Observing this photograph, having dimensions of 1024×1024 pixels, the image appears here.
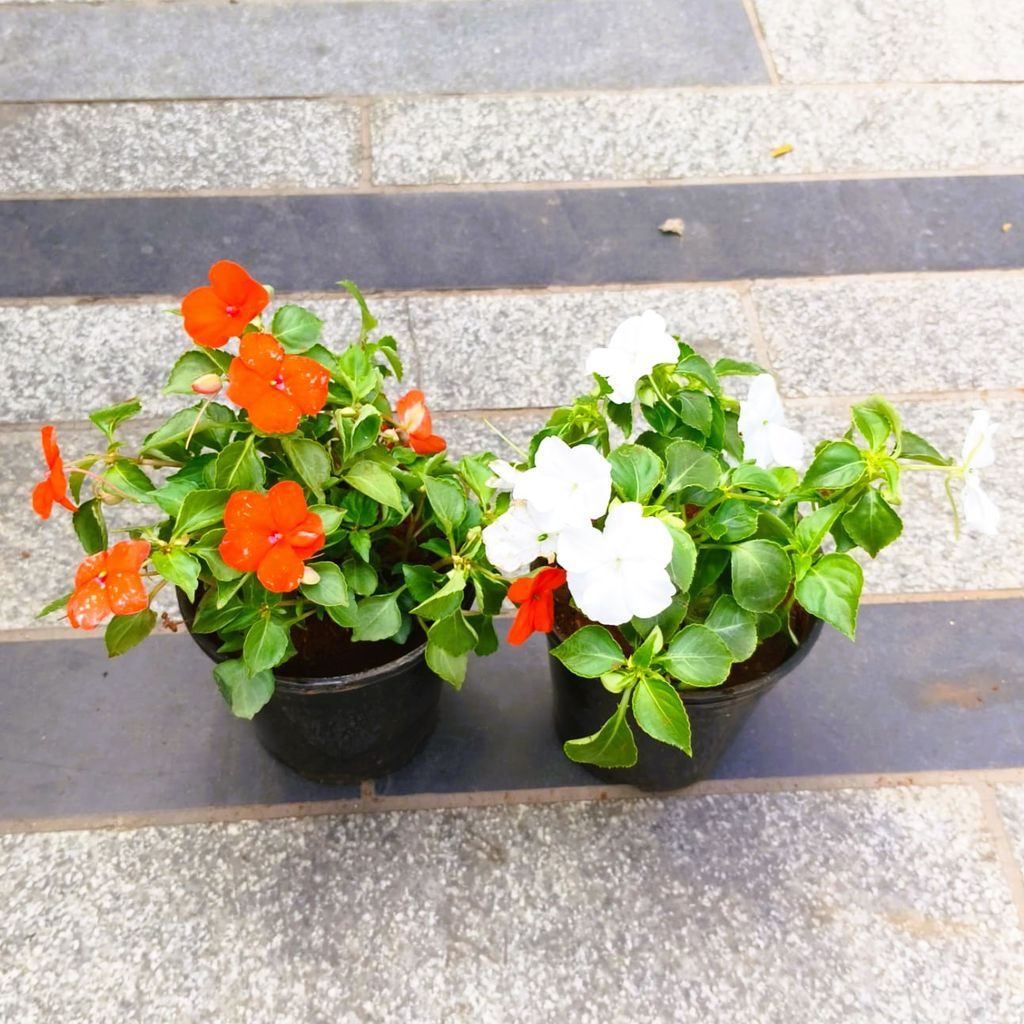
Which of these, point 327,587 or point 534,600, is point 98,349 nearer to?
point 327,587

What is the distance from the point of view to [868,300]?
5.95 feet

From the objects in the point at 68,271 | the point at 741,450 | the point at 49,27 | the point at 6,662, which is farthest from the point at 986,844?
the point at 49,27

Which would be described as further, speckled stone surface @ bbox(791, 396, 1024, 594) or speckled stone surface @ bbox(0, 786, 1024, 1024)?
speckled stone surface @ bbox(791, 396, 1024, 594)

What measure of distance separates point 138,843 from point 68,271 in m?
1.03

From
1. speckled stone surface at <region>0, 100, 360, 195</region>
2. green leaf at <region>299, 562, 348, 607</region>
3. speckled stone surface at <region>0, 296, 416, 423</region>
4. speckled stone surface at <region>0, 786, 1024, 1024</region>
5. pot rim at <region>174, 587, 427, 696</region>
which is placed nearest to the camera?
green leaf at <region>299, 562, 348, 607</region>

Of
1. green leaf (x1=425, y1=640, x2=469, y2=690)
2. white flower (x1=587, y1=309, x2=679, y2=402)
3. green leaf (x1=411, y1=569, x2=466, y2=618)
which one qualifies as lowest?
green leaf (x1=425, y1=640, x2=469, y2=690)

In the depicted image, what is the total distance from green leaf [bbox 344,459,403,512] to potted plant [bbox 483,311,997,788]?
0.31 ft

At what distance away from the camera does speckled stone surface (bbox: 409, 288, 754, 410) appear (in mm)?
1669

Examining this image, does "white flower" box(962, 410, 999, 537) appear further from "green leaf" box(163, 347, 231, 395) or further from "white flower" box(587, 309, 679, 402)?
"green leaf" box(163, 347, 231, 395)

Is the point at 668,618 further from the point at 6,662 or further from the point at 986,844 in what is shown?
the point at 6,662

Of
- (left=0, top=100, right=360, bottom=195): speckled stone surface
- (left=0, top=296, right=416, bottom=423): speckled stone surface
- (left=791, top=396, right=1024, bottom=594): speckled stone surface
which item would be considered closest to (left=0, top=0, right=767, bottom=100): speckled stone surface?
(left=0, top=100, right=360, bottom=195): speckled stone surface

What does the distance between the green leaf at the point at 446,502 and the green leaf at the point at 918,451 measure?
0.39 meters

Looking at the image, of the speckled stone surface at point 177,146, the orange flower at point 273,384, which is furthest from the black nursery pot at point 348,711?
the speckled stone surface at point 177,146

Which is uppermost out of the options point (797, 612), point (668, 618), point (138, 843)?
point (668, 618)
